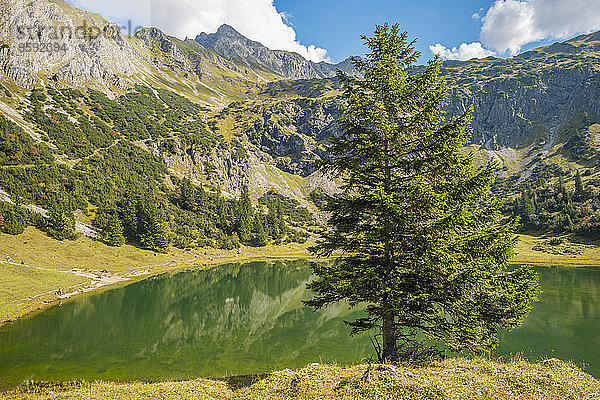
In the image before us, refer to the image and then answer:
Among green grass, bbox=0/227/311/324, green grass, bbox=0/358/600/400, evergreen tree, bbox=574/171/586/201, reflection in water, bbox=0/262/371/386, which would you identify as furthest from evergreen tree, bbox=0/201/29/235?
evergreen tree, bbox=574/171/586/201

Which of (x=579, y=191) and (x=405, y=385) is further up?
(x=579, y=191)

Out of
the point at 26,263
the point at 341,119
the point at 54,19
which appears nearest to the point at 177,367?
the point at 341,119

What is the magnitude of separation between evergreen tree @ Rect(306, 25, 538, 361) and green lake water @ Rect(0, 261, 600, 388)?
13.1 metres

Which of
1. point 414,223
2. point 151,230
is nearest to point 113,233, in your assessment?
point 151,230

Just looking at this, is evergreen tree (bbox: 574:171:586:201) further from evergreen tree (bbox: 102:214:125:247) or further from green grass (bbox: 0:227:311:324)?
evergreen tree (bbox: 102:214:125:247)

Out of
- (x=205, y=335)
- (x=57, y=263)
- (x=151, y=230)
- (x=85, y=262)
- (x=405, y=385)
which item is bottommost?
(x=205, y=335)

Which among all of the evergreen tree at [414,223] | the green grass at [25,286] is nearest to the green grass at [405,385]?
the evergreen tree at [414,223]

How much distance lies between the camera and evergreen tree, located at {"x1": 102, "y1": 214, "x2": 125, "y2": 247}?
3132 inches

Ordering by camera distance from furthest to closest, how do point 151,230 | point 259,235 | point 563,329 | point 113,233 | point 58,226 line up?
point 259,235, point 151,230, point 113,233, point 58,226, point 563,329

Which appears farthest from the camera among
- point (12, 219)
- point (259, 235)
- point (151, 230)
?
point (259, 235)

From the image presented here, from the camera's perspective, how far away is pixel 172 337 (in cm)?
3284

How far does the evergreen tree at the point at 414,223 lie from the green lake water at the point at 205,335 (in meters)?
13.1

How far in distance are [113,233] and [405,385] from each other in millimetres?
89749

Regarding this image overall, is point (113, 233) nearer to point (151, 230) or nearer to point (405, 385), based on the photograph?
point (151, 230)
